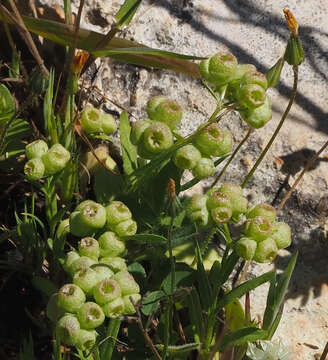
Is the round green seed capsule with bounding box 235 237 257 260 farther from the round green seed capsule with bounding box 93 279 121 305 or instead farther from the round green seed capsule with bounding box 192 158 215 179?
the round green seed capsule with bounding box 93 279 121 305

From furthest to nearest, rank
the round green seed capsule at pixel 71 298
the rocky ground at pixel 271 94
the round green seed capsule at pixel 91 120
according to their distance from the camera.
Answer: the rocky ground at pixel 271 94
the round green seed capsule at pixel 91 120
the round green seed capsule at pixel 71 298

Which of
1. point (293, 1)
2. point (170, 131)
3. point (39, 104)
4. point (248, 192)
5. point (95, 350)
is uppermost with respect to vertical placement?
point (293, 1)

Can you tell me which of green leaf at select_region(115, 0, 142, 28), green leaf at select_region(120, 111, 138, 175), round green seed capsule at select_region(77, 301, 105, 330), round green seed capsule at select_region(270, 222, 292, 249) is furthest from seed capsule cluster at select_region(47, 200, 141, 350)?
green leaf at select_region(115, 0, 142, 28)

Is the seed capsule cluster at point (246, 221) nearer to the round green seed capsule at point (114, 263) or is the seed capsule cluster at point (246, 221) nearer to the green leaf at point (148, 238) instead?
the green leaf at point (148, 238)

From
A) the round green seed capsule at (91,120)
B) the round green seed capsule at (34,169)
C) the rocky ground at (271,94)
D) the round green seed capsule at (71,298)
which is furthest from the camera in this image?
the rocky ground at (271,94)

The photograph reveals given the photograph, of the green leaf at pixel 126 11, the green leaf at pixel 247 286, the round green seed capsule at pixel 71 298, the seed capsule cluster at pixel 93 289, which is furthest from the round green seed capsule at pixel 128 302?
the green leaf at pixel 126 11

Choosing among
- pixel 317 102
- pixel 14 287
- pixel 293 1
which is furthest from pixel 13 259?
pixel 293 1

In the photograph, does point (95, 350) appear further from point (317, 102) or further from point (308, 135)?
point (317, 102)
